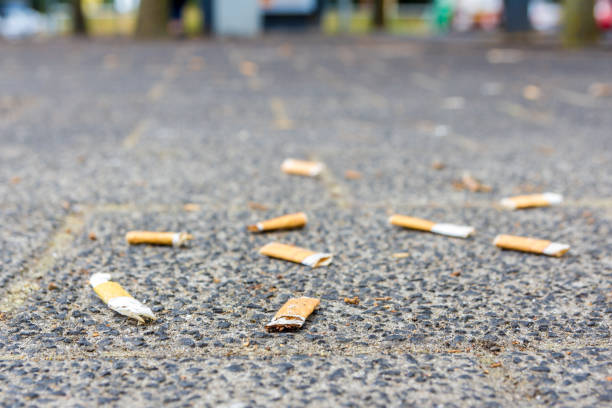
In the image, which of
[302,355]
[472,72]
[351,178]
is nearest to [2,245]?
[302,355]

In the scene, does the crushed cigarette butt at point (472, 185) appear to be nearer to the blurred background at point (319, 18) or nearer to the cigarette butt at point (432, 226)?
the cigarette butt at point (432, 226)

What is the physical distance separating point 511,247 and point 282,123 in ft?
6.67

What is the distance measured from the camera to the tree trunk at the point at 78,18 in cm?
1413

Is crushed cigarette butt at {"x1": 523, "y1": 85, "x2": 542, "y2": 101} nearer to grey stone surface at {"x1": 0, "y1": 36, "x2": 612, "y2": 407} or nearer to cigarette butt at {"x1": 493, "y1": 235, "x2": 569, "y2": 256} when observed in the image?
grey stone surface at {"x1": 0, "y1": 36, "x2": 612, "y2": 407}

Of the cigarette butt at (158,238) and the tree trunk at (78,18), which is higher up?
the tree trunk at (78,18)

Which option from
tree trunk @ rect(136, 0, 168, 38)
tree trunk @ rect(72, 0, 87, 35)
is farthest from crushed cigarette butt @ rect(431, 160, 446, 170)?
tree trunk @ rect(72, 0, 87, 35)

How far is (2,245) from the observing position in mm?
1557

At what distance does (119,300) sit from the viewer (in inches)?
47.0

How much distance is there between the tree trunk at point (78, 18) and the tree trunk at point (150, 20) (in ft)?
14.7

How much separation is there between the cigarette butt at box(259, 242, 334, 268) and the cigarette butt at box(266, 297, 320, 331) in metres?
0.23

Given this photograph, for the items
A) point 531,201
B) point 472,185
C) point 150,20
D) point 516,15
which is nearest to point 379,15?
point 516,15

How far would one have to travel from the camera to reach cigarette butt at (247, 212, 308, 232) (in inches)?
65.4

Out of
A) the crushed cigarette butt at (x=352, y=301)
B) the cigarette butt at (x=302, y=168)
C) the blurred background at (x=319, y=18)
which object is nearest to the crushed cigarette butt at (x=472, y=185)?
the cigarette butt at (x=302, y=168)

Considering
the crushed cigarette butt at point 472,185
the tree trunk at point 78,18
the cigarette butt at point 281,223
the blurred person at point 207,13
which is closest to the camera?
the cigarette butt at point 281,223
